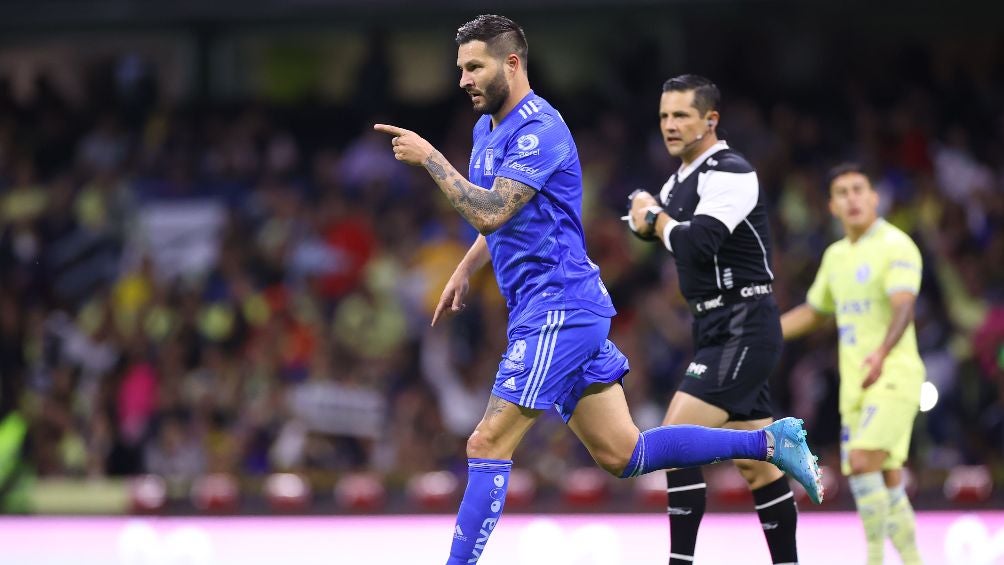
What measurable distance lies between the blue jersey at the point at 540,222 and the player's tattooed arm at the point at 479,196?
0.12m

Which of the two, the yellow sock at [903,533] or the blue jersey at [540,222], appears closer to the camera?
the blue jersey at [540,222]

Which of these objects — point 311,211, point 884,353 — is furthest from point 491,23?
point 311,211

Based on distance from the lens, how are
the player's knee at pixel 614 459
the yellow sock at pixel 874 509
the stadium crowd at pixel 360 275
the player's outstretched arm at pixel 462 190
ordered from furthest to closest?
the stadium crowd at pixel 360 275 → the yellow sock at pixel 874 509 → the player's knee at pixel 614 459 → the player's outstretched arm at pixel 462 190

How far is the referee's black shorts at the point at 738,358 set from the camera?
6.25m

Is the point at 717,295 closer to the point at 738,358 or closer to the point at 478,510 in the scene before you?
the point at 738,358

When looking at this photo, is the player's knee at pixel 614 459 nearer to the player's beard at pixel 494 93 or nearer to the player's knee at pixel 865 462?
the player's beard at pixel 494 93

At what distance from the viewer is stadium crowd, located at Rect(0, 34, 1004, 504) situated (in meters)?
11.7

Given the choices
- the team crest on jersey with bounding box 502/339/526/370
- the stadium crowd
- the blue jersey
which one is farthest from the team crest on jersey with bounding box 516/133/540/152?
the stadium crowd

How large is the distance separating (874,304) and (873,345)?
0.20m

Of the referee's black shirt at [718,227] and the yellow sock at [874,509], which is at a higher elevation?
the referee's black shirt at [718,227]

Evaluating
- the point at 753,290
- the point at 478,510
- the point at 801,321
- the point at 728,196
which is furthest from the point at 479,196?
the point at 801,321

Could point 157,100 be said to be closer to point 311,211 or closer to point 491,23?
point 311,211

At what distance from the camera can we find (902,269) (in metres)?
7.02

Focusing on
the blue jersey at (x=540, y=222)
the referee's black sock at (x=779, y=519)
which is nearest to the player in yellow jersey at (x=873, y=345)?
the referee's black sock at (x=779, y=519)
